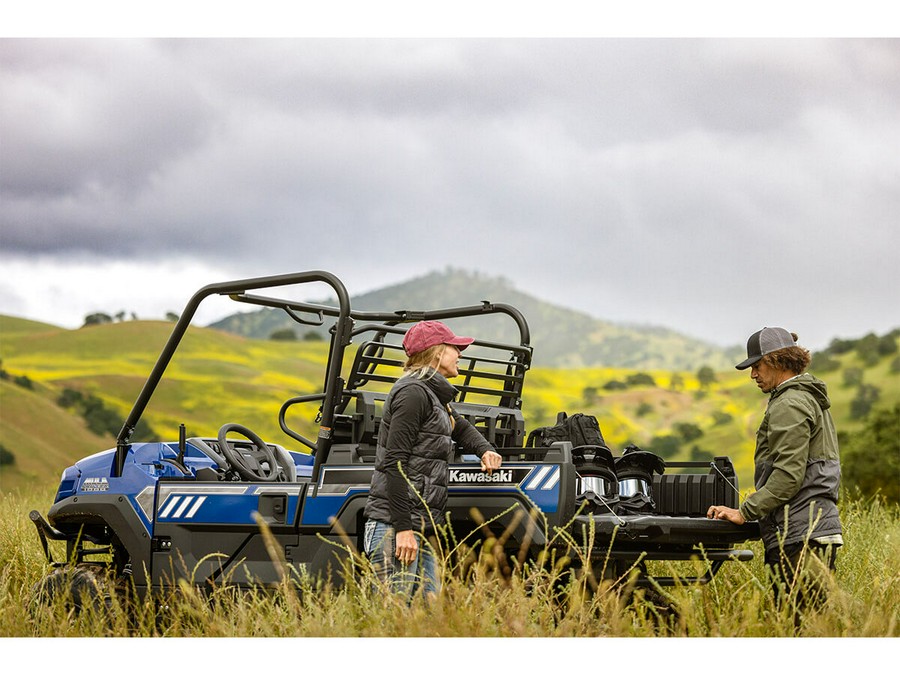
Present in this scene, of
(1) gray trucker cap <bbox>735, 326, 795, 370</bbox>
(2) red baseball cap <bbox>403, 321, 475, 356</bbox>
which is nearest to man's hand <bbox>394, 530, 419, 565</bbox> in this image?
(2) red baseball cap <bbox>403, 321, 475, 356</bbox>

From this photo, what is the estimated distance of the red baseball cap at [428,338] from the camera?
5.18 metres

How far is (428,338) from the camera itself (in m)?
5.18

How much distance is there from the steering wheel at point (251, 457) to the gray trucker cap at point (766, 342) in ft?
8.71

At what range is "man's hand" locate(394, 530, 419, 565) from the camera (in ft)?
16.1

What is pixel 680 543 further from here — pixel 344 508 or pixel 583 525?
pixel 344 508

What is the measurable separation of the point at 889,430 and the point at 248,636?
75.4 ft

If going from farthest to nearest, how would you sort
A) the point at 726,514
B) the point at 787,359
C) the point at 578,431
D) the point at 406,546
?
the point at 578,431 < the point at 726,514 < the point at 787,359 < the point at 406,546

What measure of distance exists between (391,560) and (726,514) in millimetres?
1605

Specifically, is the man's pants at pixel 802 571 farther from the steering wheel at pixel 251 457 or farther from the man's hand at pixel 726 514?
the steering wheel at pixel 251 457

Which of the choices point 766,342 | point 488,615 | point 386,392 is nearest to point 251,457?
point 386,392

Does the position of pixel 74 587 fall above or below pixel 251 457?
below

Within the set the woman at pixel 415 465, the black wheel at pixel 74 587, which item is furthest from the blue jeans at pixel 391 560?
the black wheel at pixel 74 587

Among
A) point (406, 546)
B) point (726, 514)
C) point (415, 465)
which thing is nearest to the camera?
point (406, 546)

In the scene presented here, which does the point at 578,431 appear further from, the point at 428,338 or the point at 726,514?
the point at 428,338
